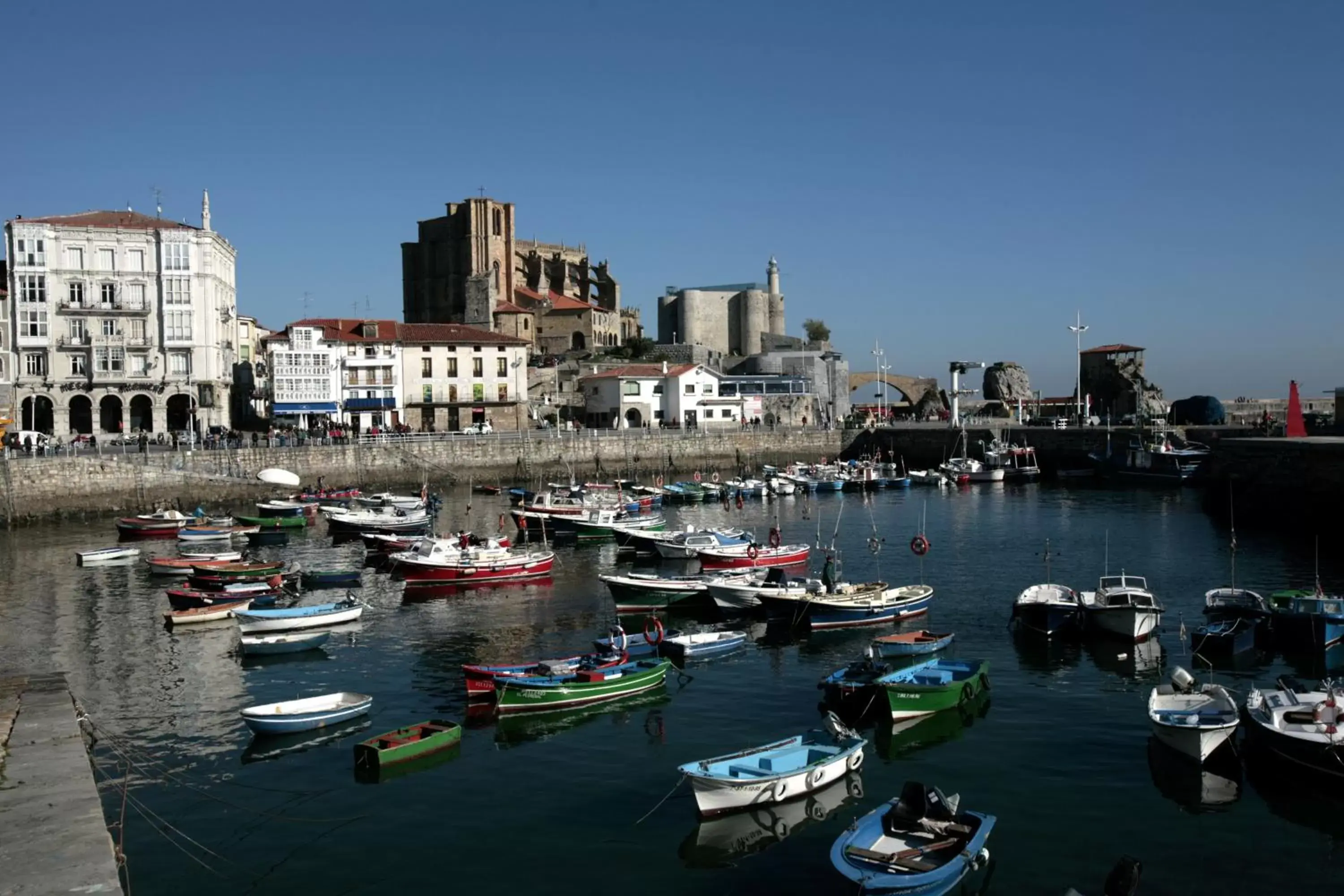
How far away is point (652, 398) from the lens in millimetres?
109188

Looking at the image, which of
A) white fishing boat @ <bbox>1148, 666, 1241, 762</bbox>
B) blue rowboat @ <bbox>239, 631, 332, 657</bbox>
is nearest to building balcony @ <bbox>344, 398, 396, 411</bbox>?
blue rowboat @ <bbox>239, 631, 332, 657</bbox>

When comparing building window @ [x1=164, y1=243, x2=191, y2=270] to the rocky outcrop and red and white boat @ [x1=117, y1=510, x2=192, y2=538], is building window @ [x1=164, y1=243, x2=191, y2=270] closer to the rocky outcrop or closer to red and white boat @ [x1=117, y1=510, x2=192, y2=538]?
red and white boat @ [x1=117, y1=510, x2=192, y2=538]

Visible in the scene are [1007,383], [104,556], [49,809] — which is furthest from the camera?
[1007,383]

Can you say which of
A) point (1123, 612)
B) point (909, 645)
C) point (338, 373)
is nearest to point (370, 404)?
point (338, 373)

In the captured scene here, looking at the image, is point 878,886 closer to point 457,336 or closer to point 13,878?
point 13,878

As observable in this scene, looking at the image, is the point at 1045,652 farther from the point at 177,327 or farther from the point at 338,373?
the point at 338,373

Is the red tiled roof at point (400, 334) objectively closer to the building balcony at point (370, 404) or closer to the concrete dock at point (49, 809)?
the building balcony at point (370, 404)

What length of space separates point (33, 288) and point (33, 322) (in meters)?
2.38

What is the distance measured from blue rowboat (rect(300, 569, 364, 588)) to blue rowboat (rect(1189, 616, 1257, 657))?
29071 mm

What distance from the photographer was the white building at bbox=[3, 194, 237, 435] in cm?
7681

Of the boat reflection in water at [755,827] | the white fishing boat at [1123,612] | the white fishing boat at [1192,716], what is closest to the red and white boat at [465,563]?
the white fishing boat at [1123,612]

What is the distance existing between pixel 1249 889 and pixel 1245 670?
13.4m

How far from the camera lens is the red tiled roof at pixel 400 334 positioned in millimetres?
91125

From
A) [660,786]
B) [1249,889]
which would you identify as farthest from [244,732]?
[1249,889]
